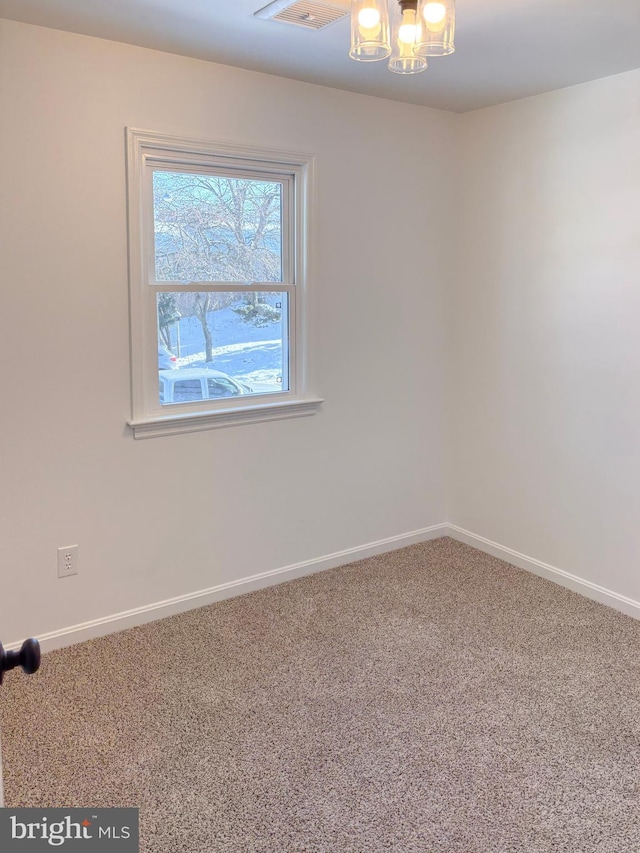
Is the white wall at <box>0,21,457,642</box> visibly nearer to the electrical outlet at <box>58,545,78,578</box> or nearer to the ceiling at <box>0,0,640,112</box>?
the electrical outlet at <box>58,545,78,578</box>

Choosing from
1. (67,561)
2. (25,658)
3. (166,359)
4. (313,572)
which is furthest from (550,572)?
(25,658)

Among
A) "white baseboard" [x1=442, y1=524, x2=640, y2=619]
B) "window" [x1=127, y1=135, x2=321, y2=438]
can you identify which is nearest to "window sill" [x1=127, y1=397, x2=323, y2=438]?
"window" [x1=127, y1=135, x2=321, y2=438]

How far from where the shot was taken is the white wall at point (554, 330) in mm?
3037

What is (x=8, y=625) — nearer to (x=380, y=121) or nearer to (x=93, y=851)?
(x=93, y=851)

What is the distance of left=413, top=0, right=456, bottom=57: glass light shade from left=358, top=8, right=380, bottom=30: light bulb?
0.40 feet

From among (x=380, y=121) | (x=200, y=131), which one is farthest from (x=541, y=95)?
(x=200, y=131)

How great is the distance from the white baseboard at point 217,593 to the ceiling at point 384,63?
2.31 metres

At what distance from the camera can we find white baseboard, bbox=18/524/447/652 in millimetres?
2859

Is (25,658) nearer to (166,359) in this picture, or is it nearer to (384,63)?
(166,359)

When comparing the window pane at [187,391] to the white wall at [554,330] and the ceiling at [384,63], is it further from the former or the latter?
the white wall at [554,330]

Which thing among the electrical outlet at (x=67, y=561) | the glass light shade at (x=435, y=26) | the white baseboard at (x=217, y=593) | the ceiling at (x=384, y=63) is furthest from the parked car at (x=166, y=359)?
the glass light shade at (x=435, y=26)

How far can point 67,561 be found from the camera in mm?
2811

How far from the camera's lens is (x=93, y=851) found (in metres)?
1.17

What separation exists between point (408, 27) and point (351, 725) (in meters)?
2.21
